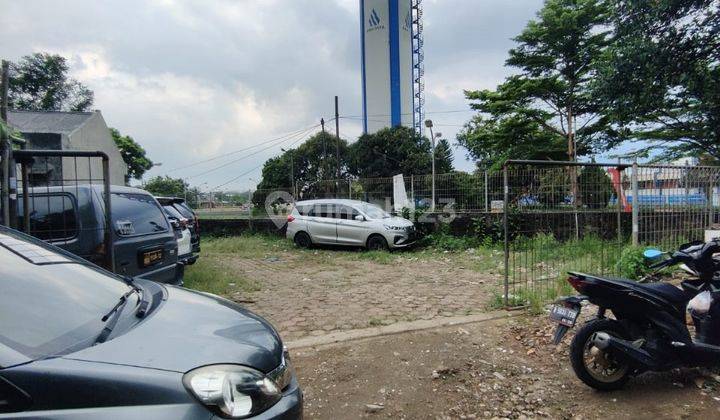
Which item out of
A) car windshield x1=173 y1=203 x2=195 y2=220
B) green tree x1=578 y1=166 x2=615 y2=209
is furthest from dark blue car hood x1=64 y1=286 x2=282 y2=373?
car windshield x1=173 y1=203 x2=195 y2=220

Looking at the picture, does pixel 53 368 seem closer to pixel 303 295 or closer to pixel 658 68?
pixel 303 295

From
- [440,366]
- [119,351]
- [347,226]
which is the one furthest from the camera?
[347,226]

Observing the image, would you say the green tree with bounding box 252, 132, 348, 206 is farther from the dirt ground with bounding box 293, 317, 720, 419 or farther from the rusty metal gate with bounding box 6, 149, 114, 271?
the dirt ground with bounding box 293, 317, 720, 419

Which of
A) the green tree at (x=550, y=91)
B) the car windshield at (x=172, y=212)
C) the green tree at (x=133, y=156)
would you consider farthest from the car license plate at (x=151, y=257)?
the green tree at (x=133, y=156)

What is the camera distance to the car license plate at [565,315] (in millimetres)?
3174

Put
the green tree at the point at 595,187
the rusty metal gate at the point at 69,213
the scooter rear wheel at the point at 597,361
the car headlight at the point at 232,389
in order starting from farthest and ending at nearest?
the green tree at the point at 595,187 < the rusty metal gate at the point at 69,213 < the scooter rear wheel at the point at 597,361 < the car headlight at the point at 232,389

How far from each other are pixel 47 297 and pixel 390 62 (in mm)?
51673

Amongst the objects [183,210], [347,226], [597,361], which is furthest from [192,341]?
[347,226]

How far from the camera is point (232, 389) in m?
1.76

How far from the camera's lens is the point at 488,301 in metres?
Answer: 5.91

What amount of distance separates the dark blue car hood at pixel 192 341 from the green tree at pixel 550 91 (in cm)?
1622

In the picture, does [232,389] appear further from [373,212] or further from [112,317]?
[373,212]

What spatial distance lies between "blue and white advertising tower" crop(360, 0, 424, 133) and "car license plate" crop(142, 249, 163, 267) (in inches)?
1799

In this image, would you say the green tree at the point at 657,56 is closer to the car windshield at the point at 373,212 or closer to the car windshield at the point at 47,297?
the car windshield at the point at 373,212
